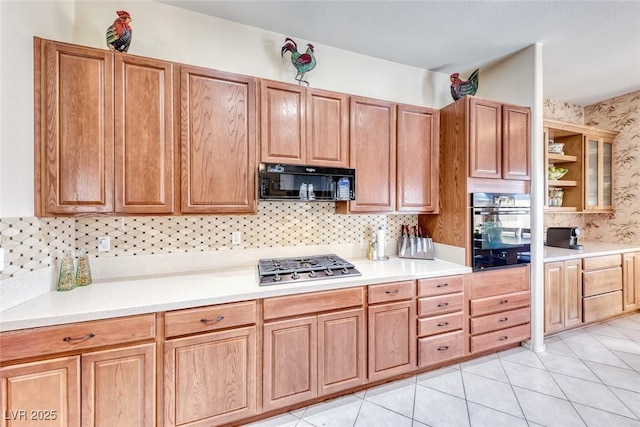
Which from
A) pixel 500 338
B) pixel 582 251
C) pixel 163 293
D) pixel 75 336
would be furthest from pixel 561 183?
pixel 75 336

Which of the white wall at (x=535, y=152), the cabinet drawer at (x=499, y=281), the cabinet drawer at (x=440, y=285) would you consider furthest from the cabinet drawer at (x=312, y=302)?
the white wall at (x=535, y=152)

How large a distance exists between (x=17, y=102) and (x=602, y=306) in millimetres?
5339

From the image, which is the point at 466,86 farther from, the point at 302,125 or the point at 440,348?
the point at 440,348

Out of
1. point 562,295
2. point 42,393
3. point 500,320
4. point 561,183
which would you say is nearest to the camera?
point 42,393

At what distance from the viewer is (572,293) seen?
9.35ft

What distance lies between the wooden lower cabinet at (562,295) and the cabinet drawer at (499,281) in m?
0.37

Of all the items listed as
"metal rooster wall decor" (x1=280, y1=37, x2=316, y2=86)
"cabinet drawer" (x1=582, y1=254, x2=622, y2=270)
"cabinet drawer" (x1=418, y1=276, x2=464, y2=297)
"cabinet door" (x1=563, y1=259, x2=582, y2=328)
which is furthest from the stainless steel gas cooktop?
"cabinet drawer" (x1=582, y1=254, x2=622, y2=270)

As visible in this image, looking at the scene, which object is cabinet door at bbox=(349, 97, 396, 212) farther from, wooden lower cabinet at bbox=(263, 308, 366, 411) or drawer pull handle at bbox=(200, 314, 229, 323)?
drawer pull handle at bbox=(200, 314, 229, 323)

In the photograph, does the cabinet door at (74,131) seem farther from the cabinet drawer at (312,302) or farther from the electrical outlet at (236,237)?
the cabinet drawer at (312,302)

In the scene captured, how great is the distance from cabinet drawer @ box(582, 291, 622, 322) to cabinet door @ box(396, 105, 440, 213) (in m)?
2.16

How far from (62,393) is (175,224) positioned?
43.3 inches

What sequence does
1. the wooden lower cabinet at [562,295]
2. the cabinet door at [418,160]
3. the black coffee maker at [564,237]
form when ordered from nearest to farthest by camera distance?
1. the cabinet door at [418,160]
2. the wooden lower cabinet at [562,295]
3. the black coffee maker at [564,237]

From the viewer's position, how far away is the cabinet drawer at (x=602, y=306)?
9.66 feet

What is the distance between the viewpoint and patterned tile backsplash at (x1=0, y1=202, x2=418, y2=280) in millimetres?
1463
